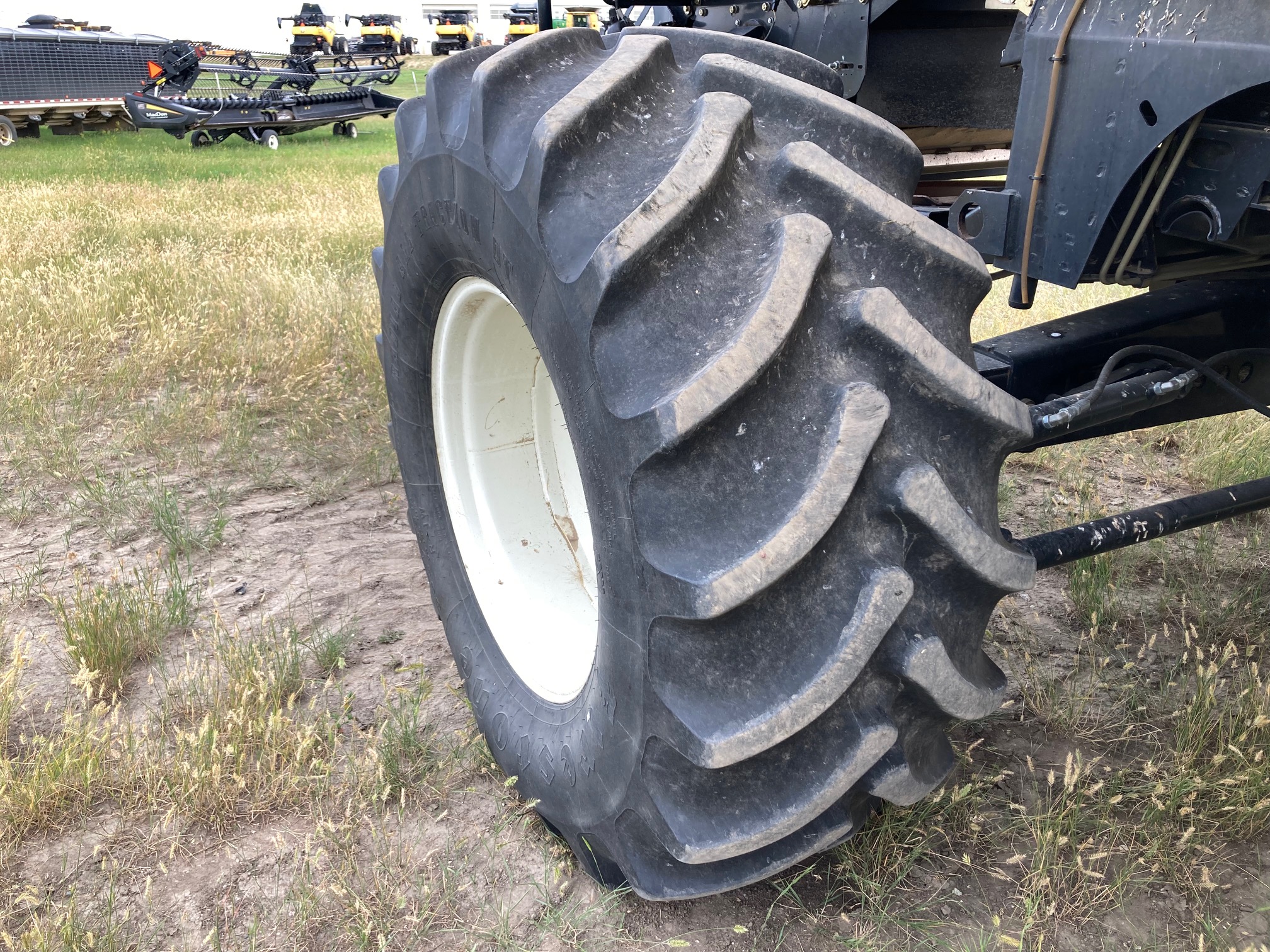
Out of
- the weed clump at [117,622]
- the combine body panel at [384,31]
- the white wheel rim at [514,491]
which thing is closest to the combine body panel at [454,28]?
the combine body panel at [384,31]

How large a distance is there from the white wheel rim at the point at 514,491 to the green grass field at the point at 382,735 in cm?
27

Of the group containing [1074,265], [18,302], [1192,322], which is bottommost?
[18,302]

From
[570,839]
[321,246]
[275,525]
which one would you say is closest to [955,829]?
[570,839]

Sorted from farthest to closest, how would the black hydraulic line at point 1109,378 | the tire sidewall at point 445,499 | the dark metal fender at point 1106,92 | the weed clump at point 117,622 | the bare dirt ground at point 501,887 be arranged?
the weed clump at point 117,622 → the bare dirt ground at point 501,887 → the black hydraulic line at point 1109,378 → the tire sidewall at point 445,499 → the dark metal fender at point 1106,92

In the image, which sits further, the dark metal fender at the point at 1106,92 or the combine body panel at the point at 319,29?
the combine body panel at the point at 319,29

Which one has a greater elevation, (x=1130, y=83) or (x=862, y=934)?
(x=1130, y=83)

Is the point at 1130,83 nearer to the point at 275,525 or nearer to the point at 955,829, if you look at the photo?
the point at 955,829

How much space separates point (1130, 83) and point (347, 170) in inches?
475

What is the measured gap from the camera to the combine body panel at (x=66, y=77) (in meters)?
15.2

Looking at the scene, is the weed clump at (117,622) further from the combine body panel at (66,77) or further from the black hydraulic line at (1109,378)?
the combine body panel at (66,77)

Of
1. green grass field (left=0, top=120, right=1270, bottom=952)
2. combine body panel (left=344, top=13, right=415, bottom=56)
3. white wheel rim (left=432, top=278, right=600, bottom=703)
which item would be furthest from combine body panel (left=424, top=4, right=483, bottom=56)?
white wheel rim (left=432, top=278, right=600, bottom=703)

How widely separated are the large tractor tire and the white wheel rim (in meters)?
0.44

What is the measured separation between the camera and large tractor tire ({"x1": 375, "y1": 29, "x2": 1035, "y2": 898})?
1.21m

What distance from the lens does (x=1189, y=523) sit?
1.85 metres
